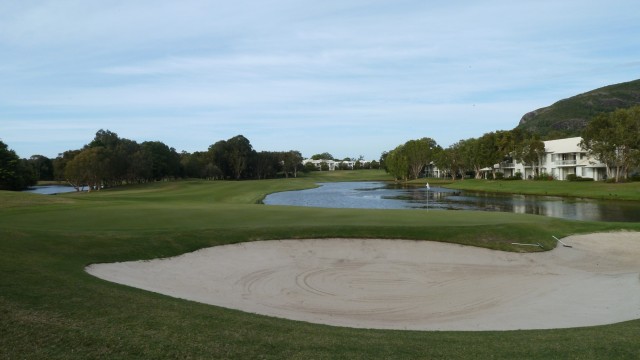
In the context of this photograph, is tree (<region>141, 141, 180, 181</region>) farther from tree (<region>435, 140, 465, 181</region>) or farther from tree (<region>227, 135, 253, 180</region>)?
tree (<region>435, 140, 465, 181</region>)

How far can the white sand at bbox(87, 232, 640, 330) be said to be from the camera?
38.0 ft

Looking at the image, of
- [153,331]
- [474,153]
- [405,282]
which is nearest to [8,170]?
[405,282]

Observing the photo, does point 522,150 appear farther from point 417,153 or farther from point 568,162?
point 417,153

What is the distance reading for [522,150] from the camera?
94.2m

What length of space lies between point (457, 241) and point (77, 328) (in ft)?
51.5

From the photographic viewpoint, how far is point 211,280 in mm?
14016

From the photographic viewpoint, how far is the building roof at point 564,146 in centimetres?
9000

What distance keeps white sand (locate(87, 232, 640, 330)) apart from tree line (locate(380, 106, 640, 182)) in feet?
192

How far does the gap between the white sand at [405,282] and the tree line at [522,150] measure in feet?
192

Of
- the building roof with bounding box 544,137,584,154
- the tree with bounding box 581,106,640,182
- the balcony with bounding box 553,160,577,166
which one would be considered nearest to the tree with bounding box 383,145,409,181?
the building roof with bounding box 544,137,584,154

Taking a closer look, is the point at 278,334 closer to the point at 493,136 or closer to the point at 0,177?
the point at 0,177

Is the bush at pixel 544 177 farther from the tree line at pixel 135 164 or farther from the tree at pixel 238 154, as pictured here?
the tree at pixel 238 154

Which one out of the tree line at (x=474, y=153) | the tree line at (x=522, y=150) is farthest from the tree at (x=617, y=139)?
the tree line at (x=474, y=153)

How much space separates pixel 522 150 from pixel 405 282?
88.3 meters
